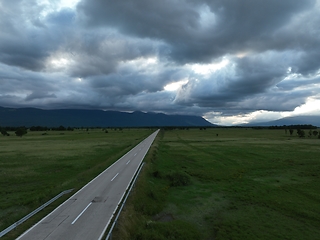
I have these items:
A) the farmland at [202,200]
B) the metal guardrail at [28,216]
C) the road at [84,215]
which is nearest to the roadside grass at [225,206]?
the farmland at [202,200]

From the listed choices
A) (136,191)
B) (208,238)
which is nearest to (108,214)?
(136,191)

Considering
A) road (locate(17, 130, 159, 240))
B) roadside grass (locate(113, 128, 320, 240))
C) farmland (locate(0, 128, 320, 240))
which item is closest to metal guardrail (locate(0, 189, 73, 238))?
farmland (locate(0, 128, 320, 240))

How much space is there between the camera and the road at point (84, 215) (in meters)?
15.3

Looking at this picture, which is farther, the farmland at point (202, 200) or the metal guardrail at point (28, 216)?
the farmland at point (202, 200)

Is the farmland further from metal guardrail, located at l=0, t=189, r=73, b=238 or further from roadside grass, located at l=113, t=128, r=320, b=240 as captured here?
metal guardrail, located at l=0, t=189, r=73, b=238

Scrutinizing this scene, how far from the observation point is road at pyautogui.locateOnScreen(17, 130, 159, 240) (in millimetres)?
15297

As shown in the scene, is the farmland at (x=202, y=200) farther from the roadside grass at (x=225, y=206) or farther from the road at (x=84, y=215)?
the road at (x=84, y=215)

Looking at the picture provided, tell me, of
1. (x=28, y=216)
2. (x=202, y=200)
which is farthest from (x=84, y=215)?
(x=202, y=200)

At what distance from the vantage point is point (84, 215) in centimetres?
1822

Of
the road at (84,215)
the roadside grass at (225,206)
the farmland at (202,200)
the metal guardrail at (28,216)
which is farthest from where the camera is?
the farmland at (202,200)

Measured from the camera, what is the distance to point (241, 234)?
17.5 meters

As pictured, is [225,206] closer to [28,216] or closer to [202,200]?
[202,200]

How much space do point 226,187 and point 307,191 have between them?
9568 mm

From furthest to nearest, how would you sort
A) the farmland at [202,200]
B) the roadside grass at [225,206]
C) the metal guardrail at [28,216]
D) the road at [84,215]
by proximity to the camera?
the farmland at [202,200], the roadside grass at [225,206], the metal guardrail at [28,216], the road at [84,215]
